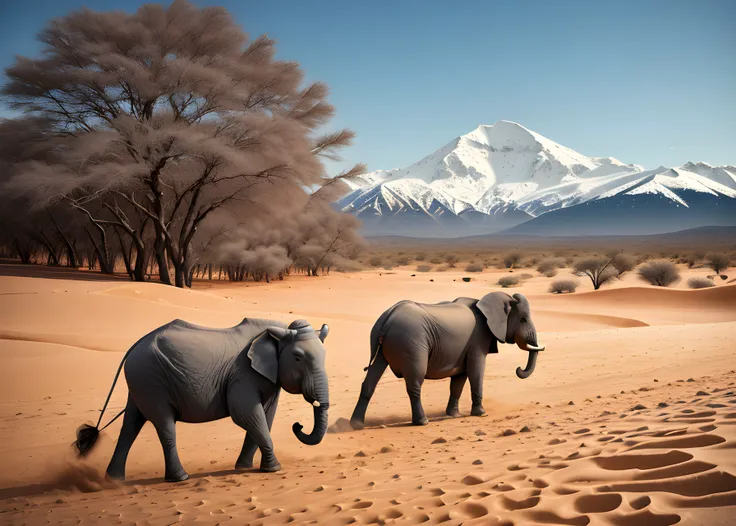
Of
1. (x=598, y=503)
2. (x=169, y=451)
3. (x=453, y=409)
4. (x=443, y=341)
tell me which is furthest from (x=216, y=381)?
(x=453, y=409)

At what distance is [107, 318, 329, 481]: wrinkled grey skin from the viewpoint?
217 inches

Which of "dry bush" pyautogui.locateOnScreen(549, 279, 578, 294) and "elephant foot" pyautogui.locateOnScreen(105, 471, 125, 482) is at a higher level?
"dry bush" pyautogui.locateOnScreen(549, 279, 578, 294)

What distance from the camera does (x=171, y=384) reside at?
18.1ft

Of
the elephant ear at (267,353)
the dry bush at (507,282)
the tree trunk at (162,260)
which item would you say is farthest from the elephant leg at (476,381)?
the dry bush at (507,282)

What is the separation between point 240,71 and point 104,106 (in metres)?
Answer: 6.13

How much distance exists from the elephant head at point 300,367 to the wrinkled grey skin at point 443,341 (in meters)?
2.20

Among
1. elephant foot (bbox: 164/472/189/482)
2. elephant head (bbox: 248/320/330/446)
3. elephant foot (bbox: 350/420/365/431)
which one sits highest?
elephant head (bbox: 248/320/330/446)

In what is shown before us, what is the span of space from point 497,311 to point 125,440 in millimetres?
5273

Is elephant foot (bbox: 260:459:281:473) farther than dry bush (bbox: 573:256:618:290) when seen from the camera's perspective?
No

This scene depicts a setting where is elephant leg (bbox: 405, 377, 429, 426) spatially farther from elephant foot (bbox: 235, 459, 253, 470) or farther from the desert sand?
elephant foot (bbox: 235, 459, 253, 470)

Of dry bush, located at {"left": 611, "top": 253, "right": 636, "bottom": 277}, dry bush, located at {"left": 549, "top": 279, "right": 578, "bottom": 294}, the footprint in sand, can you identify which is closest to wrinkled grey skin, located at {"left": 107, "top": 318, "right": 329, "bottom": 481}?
the footprint in sand

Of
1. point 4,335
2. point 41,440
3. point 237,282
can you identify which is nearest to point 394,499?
point 41,440

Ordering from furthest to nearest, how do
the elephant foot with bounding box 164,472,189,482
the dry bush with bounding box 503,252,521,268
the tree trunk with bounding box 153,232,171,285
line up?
the dry bush with bounding box 503,252,521,268 < the tree trunk with bounding box 153,232,171,285 < the elephant foot with bounding box 164,472,189,482

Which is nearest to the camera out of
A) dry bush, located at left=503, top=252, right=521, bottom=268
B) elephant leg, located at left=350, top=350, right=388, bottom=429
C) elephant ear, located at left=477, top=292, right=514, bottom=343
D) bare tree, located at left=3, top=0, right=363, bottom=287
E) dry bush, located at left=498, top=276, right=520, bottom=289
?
elephant leg, located at left=350, top=350, right=388, bottom=429
